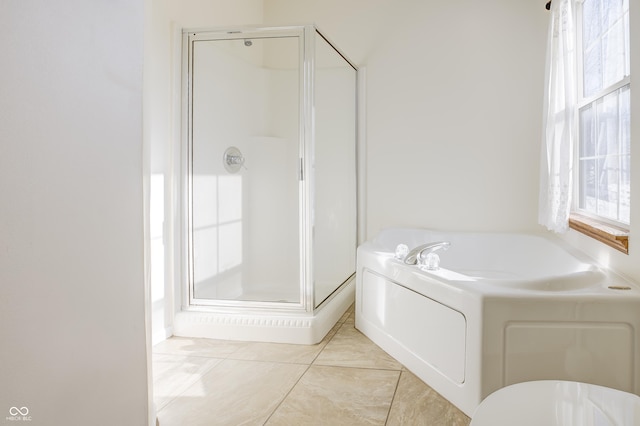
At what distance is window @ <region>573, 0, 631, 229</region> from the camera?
7.03ft

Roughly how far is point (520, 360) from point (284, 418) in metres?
0.89

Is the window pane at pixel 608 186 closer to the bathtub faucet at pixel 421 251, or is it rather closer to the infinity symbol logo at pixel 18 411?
the bathtub faucet at pixel 421 251

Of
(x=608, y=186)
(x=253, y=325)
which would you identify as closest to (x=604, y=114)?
(x=608, y=186)

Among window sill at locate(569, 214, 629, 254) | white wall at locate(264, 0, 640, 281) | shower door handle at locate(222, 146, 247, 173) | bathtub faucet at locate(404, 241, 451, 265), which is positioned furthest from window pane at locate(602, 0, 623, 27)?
shower door handle at locate(222, 146, 247, 173)

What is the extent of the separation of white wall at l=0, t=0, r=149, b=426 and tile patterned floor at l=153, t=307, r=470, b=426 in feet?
3.27

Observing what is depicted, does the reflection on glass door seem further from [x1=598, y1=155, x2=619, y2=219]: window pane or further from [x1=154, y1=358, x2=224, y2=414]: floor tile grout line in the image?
[x1=598, y1=155, x2=619, y2=219]: window pane

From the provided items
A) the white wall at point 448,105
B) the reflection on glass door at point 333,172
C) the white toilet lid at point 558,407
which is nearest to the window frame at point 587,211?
the white wall at point 448,105

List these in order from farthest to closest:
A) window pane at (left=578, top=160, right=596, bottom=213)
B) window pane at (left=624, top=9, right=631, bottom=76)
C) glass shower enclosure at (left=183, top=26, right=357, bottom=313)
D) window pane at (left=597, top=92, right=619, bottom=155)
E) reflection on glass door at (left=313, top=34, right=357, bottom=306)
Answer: reflection on glass door at (left=313, top=34, right=357, bottom=306) < glass shower enclosure at (left=183, top=26, right=357, bottom=313) < window pane at (left=578, top=160, right=596, bottom=213) < window pane at (left=597, top=92, right=619, bottom=155) < window pane at (left=624, top=9, right=631, bottom=76)

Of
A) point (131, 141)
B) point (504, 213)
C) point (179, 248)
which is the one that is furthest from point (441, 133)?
point (131, 141)

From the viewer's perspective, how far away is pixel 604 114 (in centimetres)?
241

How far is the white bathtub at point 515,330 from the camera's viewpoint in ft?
5.56

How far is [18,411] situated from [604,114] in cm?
265

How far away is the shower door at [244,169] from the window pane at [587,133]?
159 cm

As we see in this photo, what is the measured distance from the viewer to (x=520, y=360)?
176 cm
